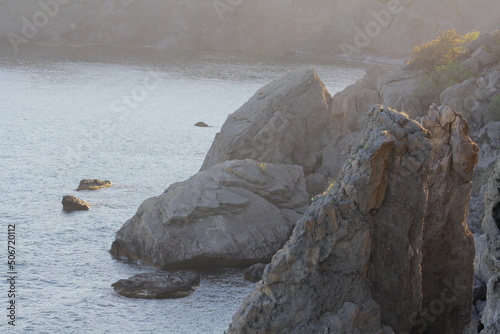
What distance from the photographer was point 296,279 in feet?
71.2

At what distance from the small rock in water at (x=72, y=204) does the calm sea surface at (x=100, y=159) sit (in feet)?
3.26

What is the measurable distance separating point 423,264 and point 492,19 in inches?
5132

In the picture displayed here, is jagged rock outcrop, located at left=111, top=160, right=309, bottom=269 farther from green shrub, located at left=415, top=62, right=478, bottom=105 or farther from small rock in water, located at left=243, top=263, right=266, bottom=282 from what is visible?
green shrub, located at left=415, top=62, right=478, bottom=105

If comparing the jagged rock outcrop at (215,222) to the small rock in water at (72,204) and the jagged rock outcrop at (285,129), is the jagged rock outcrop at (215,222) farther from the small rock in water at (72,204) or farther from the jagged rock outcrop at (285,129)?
the small rock in water at (72,204)

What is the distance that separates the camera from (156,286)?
37.1 metres

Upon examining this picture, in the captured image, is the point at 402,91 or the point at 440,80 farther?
the point at 440,80

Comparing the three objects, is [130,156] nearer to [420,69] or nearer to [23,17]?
[420,69]

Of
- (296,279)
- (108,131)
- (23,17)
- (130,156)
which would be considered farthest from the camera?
(23,17)

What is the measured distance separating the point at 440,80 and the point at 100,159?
2864cm

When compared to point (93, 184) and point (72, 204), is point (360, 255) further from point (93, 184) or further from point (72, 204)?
point (93, 184)

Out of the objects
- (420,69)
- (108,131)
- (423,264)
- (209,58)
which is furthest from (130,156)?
(209,58)

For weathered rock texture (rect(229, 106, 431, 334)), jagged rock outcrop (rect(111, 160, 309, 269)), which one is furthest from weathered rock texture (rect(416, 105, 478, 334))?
jagged rock outcrop (rect(111, 160, 309, 269))

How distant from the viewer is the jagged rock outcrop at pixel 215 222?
4031 cm

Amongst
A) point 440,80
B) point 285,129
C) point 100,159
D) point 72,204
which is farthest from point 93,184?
point 440,80
